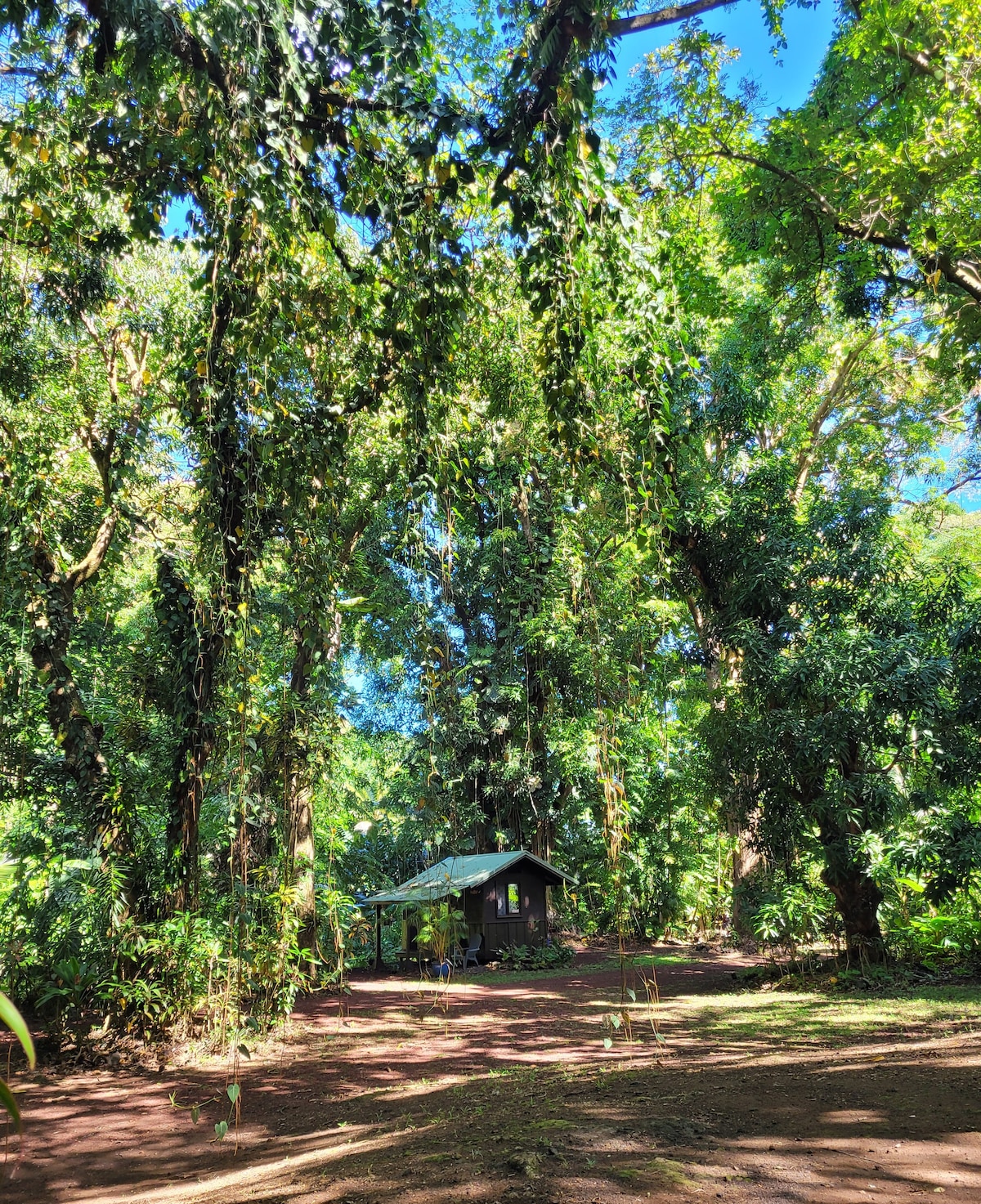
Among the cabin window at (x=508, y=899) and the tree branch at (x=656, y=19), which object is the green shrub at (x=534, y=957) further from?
the tree branch at (x=656, y=19)

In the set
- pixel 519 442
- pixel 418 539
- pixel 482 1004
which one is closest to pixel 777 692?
pixel 519 442

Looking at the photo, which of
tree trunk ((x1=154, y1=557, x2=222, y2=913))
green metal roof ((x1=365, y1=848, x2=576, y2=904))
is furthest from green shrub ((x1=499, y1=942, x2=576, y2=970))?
tree trunk ((x1=154, y1=557, x2=222, y2=913))

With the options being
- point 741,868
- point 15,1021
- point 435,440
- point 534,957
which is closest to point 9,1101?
point 15,1021

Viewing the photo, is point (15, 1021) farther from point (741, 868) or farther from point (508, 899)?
point (508, 899)

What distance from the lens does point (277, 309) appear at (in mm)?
3322

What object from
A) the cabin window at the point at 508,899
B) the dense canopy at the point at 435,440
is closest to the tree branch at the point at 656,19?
the dense canopy at the point at 435,440

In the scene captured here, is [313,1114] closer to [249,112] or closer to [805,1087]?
[805,1087]

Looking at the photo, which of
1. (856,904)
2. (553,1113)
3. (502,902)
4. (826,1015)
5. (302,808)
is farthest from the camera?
(502,902)

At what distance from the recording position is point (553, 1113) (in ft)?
12.6

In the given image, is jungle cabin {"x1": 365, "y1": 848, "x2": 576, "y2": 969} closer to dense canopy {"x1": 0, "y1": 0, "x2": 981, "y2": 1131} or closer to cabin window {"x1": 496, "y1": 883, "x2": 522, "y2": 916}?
cabin window {"x1": 496, "y1": 883, "x2": 522, "y2": 916}

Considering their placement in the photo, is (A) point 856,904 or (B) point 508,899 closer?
(A) point 856,904

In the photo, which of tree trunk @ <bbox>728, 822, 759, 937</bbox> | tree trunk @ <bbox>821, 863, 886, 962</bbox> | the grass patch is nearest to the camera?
the grass patch

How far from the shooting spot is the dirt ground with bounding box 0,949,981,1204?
2799mm

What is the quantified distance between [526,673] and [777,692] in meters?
9.09
